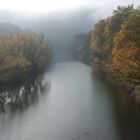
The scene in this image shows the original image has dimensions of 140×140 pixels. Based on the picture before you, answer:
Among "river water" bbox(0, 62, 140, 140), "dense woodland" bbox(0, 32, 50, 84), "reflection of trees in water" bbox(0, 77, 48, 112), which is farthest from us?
"dense woodland" bbox(0, 32, 50, 84)

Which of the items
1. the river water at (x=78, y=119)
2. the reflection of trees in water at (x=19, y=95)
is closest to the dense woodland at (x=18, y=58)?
the reflection of trees in water at (x=19, y=95)

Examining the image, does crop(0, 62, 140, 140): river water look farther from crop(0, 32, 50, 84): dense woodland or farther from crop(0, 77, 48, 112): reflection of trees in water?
crop(0, 32, 50, 84): dense woodland

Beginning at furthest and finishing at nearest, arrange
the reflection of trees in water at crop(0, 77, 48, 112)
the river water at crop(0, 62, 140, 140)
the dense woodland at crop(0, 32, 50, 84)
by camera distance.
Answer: the dense woodland at crop(0, 32, 50, 84) < the reflection of trees in water at crop(0, 77, 48, 112) < the river water at crop(0, 62, 140, 140)

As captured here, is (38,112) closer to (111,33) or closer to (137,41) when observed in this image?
(137,41)

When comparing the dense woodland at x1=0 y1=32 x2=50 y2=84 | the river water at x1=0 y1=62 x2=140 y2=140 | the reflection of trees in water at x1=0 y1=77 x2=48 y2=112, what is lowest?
the reflection of trees in water at x1=0 y1=77 x2=48 y2=112

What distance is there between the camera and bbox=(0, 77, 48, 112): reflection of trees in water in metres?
51.7

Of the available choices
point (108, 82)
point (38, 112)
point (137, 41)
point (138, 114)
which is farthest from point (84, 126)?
point (108, 82)

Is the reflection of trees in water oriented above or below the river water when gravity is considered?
below

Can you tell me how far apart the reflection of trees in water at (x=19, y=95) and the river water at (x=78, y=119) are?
273cm

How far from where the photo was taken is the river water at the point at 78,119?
3416cm

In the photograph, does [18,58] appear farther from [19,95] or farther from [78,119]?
[78,119]

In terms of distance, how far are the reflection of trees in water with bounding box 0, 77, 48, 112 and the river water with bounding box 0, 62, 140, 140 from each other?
8.95 feet

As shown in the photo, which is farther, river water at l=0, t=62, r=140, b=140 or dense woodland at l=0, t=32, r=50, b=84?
dense woodland at l=0, t=32, r=50, b=84

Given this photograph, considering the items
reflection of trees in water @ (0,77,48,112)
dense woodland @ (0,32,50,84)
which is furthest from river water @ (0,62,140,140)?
dense woodland @ (0,32,50,84)
